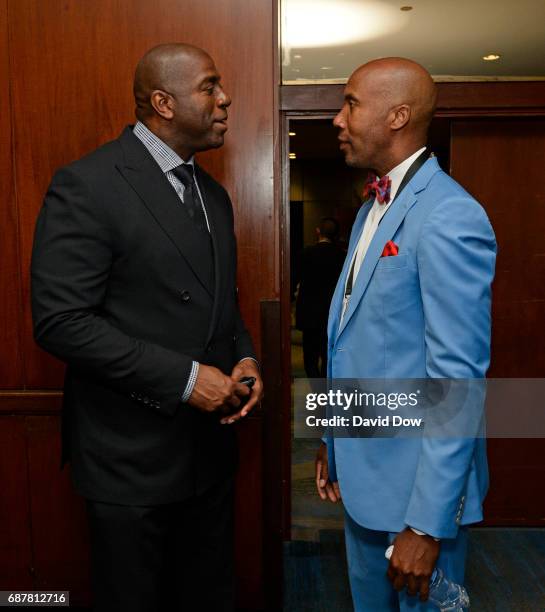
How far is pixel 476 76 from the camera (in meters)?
6.31

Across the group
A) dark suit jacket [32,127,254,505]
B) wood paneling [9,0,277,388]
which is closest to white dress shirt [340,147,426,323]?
dark suit jacket [32,127,254,505]

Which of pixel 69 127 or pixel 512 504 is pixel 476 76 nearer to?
pixel 512 504

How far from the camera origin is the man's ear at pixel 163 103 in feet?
5.55

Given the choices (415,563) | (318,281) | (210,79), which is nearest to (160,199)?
(210,79)

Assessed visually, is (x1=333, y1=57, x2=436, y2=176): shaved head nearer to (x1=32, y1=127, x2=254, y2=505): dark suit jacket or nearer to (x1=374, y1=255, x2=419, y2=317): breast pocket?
(x1=374, y1=255, x2=419, y2=317): breast pocket

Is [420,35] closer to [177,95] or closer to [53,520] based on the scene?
[177,95]

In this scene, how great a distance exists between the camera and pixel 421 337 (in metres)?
1.47

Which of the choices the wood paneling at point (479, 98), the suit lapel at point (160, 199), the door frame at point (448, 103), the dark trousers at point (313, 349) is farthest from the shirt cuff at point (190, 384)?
the dark trousers at point (313, 349)

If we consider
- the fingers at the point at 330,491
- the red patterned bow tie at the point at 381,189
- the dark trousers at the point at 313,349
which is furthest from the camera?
the dark trousers at the point at 313,349

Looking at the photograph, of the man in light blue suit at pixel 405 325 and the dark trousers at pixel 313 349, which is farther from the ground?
the man in light blue suit at pixel 405 325

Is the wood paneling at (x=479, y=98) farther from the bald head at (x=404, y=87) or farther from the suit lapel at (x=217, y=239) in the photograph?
the bald head at (x=404, y=87)

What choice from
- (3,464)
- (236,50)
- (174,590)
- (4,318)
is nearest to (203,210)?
(236,50)

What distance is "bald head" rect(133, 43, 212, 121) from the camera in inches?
66.6

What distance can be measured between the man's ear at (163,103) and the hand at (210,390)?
2.31 ft
